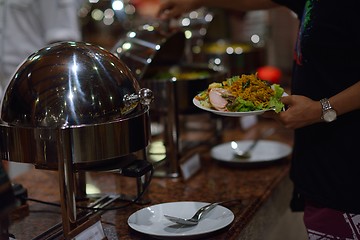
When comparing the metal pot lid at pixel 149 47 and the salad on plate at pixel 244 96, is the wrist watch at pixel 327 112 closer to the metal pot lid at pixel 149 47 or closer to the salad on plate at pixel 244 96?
the salad on plate at pixel 244 96

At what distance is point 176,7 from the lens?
5.94 ft

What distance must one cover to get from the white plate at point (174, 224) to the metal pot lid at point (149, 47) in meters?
0.41

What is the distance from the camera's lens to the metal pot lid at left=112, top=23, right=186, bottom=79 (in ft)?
5.18

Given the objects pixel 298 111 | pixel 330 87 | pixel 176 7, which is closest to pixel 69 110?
pixel 298 111

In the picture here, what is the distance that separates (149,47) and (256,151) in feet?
1.74

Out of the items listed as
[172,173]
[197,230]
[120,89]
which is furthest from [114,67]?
[172,173]

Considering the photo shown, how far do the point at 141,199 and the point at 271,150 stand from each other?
630 millimetres

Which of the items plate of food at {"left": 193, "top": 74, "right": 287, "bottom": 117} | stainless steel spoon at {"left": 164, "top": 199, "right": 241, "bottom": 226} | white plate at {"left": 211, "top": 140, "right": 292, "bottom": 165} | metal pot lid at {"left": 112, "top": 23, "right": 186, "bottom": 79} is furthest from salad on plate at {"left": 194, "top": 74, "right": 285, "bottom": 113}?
white plate at {"left": 211, "top": 140, "right": 292, "bottom": 165}

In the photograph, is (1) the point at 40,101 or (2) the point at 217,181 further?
(2) the point at 217,181

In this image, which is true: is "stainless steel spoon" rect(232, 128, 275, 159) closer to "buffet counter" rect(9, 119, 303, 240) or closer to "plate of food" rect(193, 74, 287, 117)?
"buffet counter" rect(9, 119, 303, 240)

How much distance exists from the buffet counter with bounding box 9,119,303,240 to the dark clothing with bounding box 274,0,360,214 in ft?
0.53

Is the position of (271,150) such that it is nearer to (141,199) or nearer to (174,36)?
(174,36)

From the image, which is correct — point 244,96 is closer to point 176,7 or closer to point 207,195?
point 207,195

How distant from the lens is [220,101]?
Result: 126 cm
